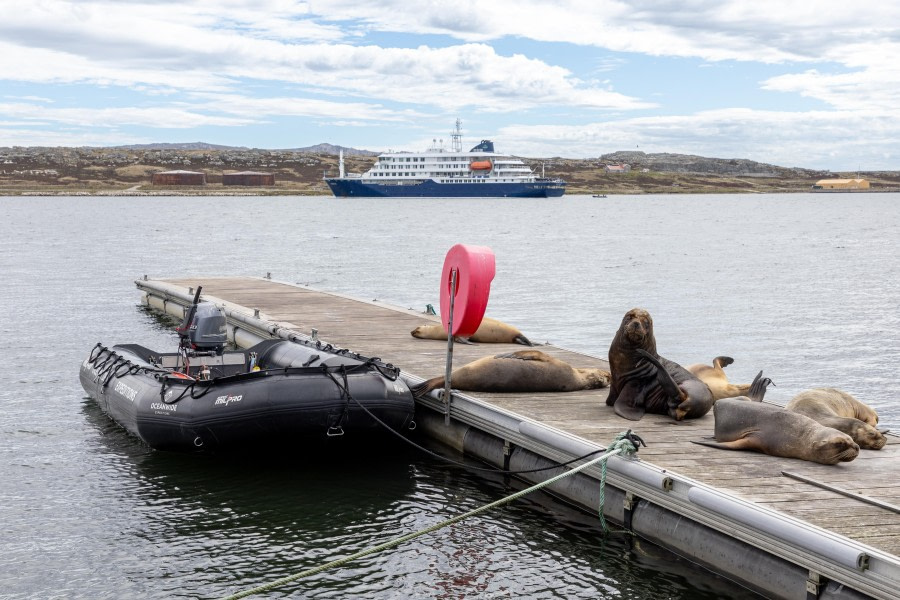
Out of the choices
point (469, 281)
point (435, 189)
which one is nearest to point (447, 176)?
point (435, 189)

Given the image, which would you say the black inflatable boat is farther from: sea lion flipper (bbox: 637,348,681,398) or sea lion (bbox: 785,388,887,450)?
sea lion (bbox: 785,388,887,450)

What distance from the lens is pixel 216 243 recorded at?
6088 cm

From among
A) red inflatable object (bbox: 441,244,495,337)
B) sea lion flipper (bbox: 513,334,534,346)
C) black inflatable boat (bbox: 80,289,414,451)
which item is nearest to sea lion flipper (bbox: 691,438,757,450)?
red inflatable object (bbox: 441,244,495,337)

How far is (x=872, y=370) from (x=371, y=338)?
9.95 metres

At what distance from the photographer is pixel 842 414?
31.2 ft

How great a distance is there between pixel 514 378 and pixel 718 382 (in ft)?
7.43

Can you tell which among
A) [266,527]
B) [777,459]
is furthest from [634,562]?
[266,527]

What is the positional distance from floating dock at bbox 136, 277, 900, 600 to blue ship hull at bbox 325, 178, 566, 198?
123 m

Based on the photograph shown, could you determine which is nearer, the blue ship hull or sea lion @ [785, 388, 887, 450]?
sea lion @ [785, 388, 887, 450]

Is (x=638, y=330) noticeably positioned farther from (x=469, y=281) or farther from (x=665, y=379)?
(x=469, y=281)

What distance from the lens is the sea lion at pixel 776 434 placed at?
8375 millimetres

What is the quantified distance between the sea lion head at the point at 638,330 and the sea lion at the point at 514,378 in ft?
4.36

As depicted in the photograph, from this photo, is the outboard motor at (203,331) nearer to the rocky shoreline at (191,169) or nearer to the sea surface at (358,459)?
the sea surface at (358,459)

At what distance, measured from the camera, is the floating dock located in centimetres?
663
